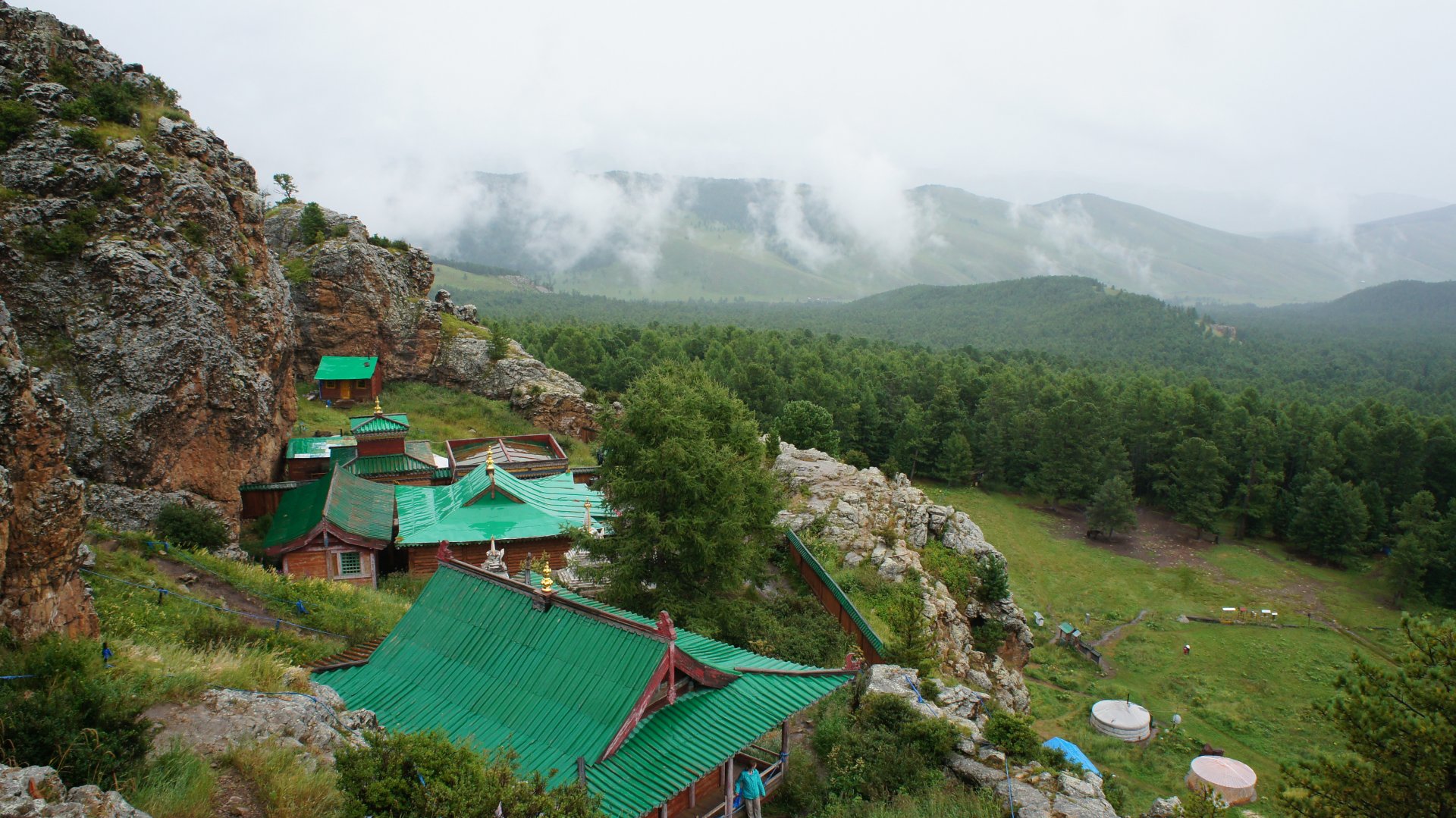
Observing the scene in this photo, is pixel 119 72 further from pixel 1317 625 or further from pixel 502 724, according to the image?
pixel 1317 625

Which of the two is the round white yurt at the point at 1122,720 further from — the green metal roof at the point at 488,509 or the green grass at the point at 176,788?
the green grass at the point at 176,788

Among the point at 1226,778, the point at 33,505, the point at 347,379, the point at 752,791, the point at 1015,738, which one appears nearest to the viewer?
the point at 33,505

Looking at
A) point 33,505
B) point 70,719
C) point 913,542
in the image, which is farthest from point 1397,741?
point 33,505

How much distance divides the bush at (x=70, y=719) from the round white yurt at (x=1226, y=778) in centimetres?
2696

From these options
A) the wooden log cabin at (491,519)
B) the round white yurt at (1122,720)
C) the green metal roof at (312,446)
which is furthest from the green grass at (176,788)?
the round white yurt at (1122,720)

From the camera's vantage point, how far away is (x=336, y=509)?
25266mm

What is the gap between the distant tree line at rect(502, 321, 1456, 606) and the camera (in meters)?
53.2

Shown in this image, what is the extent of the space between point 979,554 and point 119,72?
36.8 metres

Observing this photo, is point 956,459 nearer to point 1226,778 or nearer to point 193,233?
point 1226,778

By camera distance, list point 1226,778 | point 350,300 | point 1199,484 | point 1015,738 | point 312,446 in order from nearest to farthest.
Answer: point 1015,738 < point 1226,778 < point 312,446 < point 350,300 < point 1199,484

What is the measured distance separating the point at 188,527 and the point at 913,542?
2467 centimetres

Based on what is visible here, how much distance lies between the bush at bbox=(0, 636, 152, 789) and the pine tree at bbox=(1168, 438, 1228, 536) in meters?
65.1

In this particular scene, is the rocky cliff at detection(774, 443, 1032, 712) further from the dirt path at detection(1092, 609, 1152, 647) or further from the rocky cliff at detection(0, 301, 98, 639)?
the rocky cliff at detection(0, 301, 98, 639)

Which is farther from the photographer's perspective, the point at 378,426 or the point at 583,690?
the point at 378,426
